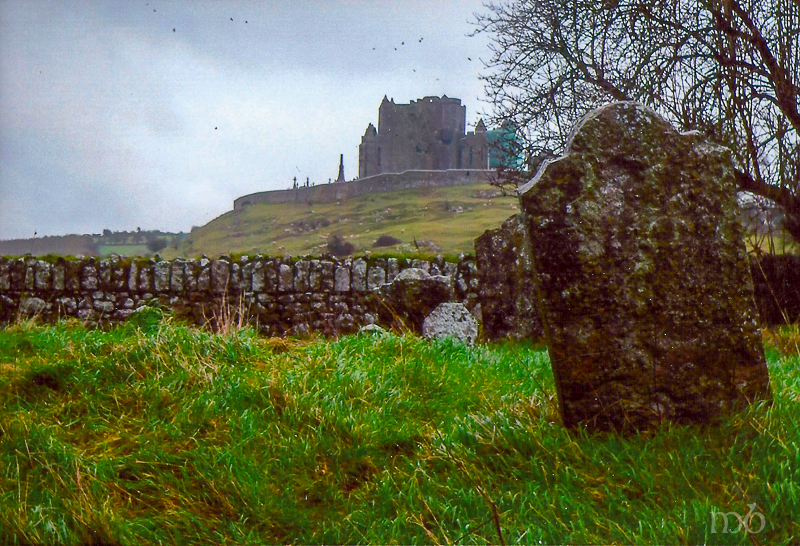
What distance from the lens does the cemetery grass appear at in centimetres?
279

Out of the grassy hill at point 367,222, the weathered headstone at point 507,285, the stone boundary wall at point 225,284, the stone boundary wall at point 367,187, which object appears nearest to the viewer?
the weathered headstone at point 507,285

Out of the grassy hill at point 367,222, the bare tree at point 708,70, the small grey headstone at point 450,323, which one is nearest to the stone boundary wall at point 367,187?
the grassy hill at point 367,222

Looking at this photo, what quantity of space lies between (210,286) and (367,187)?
148ft

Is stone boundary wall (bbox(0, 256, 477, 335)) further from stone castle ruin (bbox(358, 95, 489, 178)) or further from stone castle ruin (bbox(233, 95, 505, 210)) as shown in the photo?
stone castle ruin (bbox(358, 95, 489, 178))

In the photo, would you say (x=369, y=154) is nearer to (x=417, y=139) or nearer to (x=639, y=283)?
(x=417, y=139)

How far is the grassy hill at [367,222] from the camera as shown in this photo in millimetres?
34531

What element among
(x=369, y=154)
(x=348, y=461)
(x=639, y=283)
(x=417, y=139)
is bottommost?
(x=348, y=461)

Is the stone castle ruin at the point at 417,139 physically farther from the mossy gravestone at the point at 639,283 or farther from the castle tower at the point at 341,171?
the mossy gravestone at the point at 639,283

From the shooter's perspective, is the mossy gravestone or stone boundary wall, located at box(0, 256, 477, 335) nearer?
the mossy gravestone

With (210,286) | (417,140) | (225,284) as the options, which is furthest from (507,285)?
(417,140)

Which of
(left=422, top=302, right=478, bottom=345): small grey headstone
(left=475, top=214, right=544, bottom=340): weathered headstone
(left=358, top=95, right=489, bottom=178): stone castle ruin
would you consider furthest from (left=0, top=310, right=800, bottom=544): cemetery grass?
(left=358, top=95, right=489, bottom=178): stone castle ruin

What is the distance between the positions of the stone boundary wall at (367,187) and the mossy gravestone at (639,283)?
49445mm

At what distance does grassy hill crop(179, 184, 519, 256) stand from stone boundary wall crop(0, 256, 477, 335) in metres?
19.6

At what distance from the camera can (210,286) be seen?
10.8 meters
